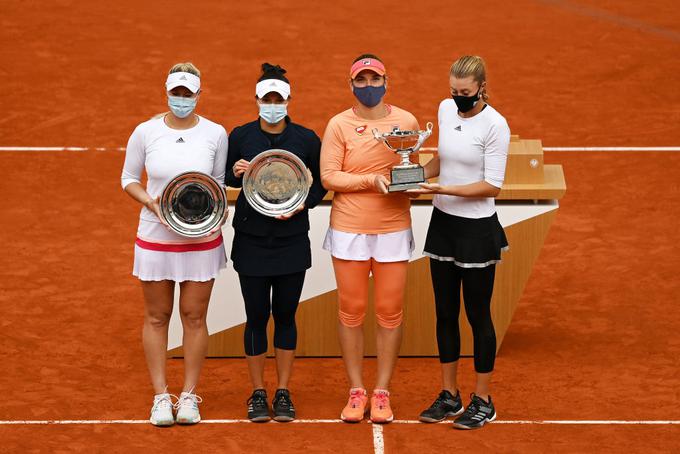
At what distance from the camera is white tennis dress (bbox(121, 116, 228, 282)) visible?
7320 millimetres

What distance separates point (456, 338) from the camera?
25.1ft

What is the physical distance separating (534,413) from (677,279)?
2429mm

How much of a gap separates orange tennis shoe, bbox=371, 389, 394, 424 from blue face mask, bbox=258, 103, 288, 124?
59.4 inches

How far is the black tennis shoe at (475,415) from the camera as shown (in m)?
7.59

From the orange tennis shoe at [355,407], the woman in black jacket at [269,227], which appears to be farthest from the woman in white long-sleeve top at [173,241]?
the orange tennis shoe at [355,407]

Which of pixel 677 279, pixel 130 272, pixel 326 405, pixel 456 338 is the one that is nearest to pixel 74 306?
pixel 130 272

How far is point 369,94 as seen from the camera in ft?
24.1

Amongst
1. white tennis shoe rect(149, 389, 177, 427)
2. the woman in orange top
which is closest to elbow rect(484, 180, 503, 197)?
the woman in orange top

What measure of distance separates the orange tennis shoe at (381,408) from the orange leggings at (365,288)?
0.35m

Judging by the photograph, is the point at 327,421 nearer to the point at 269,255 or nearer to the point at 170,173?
the point at 269,255

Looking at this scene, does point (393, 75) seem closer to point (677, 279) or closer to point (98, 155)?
point (98, 155)

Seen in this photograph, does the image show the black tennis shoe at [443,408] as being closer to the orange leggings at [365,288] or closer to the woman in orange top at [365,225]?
the woman in orange top at [365,225]

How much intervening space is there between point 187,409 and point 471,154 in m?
1.96

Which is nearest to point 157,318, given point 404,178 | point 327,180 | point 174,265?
point 174,265
